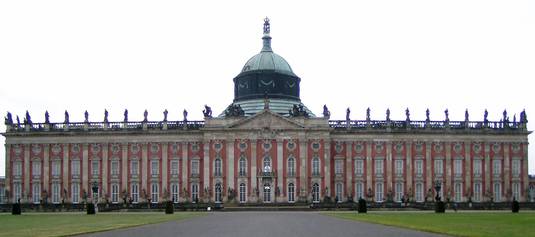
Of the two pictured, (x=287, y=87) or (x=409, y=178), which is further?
(x=287, y=87)

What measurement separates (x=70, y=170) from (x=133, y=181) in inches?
296

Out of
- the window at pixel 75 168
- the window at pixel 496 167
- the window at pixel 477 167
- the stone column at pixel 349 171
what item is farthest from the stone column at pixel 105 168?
the window at pixel 496 167

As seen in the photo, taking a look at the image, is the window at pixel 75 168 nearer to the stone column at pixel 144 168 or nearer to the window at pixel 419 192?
the stone column at pixel 144 168

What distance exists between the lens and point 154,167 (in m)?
96.1

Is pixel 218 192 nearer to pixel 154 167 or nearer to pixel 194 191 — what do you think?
pixel 194 191

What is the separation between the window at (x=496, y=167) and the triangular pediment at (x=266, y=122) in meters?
23.0

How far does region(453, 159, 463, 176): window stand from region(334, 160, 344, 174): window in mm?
12907

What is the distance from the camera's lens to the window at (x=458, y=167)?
95875mm

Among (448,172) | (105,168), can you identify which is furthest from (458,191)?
(105,168)

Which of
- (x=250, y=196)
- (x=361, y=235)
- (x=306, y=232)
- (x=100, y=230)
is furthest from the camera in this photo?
(x=250, y=196)

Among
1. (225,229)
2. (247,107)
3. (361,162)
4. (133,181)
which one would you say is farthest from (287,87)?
(225,229)

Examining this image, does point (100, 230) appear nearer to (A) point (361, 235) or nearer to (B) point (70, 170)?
(A) point (361, 235)

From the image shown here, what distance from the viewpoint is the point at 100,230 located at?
37844 mm

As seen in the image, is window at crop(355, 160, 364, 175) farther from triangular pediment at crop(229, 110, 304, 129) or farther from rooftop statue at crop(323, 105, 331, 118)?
triangular pediment at crop(229, 110, 304, 129)
